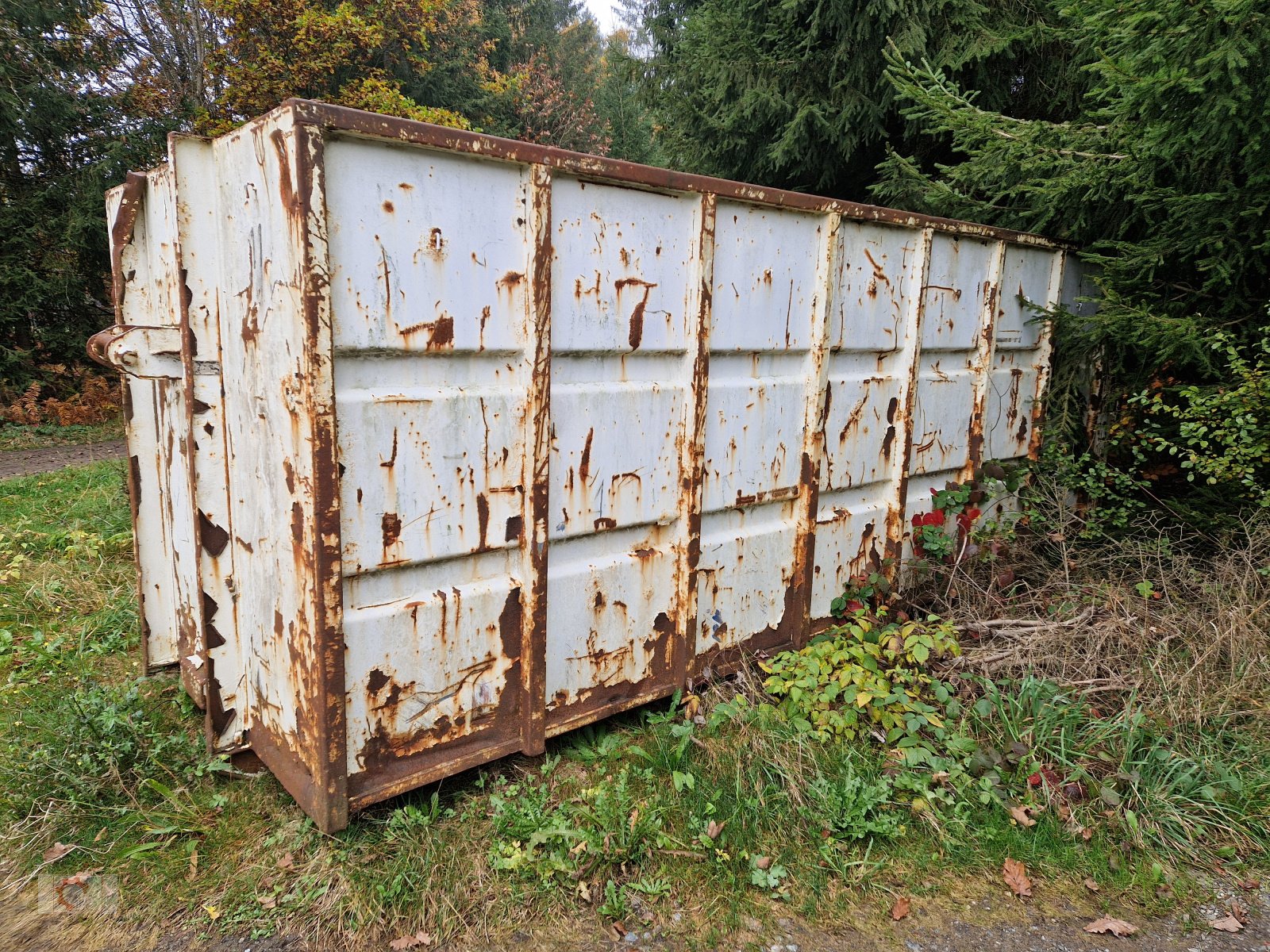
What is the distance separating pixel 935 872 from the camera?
2.55m

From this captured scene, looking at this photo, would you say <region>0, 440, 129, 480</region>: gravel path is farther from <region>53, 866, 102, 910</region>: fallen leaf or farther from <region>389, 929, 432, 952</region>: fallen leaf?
<region>389, 929, 432, 952</region>: fallen leaf

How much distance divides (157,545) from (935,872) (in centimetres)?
328

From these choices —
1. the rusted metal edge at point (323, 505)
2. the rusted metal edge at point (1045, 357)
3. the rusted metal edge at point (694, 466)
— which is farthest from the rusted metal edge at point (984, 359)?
the rusted metal edge at point (323, 505)

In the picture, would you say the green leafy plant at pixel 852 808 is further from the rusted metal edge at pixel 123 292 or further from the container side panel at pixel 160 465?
the rusted metal edge at pixel 123 292

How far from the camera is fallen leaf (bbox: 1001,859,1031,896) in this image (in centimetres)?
250

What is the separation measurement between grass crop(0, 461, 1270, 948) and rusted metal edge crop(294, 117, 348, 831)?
291 millimetres

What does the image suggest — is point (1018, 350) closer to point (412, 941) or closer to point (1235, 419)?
point (1235, 419)

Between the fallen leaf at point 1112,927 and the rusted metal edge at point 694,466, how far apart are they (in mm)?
1602

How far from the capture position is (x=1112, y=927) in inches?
93.0

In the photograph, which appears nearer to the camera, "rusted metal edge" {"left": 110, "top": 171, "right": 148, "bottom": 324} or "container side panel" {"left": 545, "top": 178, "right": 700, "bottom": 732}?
"container side panel" {"left": 545, "top": 178, "right": 700, "bottom": 732}

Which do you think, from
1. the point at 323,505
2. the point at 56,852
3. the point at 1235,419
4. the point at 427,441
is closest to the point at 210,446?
the point at 323,505

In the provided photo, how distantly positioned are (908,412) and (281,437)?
3023 mm

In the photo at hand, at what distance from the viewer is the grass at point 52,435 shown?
31.5 feet

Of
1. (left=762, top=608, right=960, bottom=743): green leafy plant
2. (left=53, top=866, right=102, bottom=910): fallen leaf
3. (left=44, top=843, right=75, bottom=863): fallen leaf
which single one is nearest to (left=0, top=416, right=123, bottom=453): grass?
(left=44, top=843, right=75, bottom=863): fallen leaf
